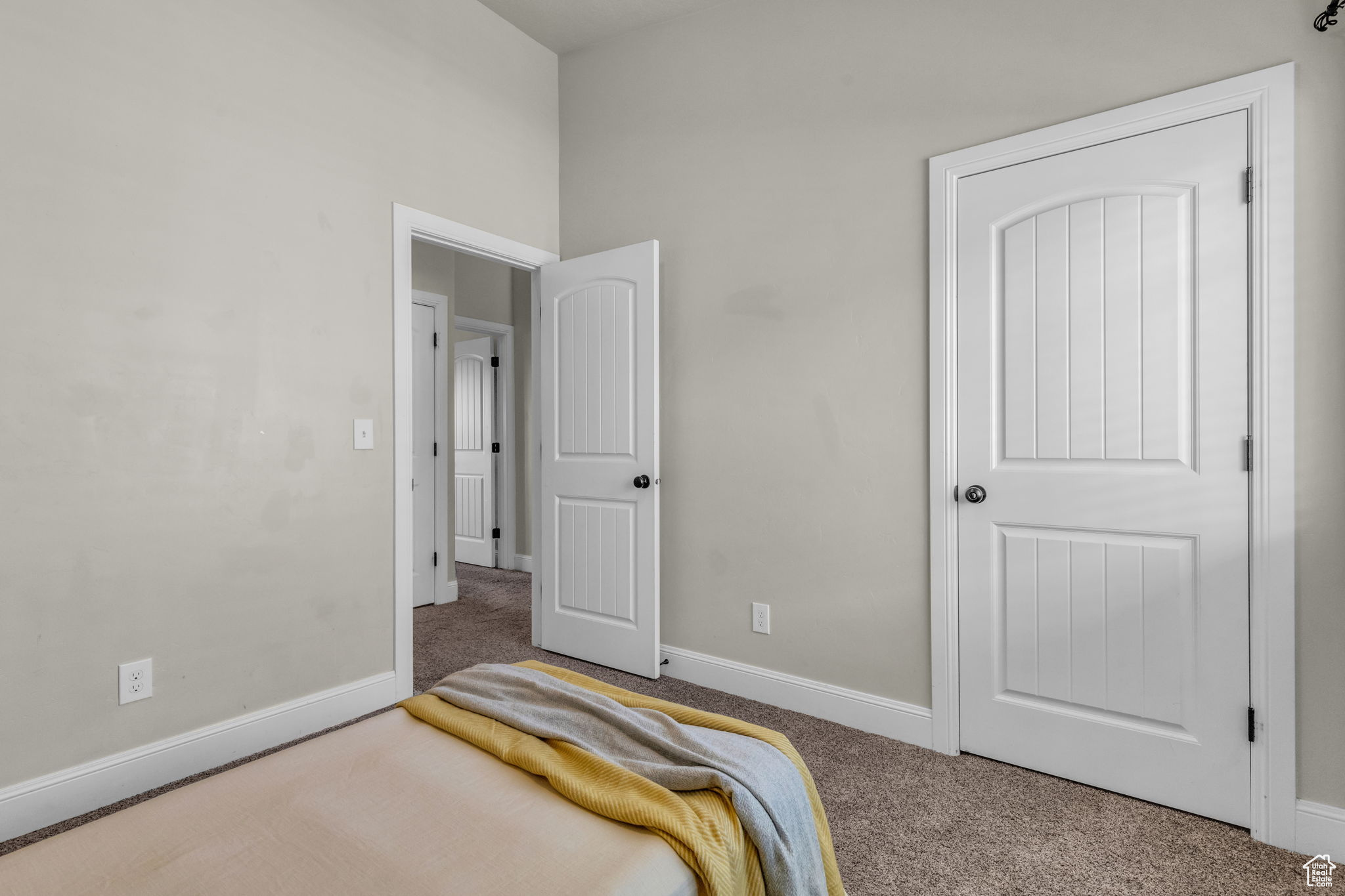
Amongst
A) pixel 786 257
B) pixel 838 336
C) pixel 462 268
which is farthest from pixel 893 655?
pixel 462 268

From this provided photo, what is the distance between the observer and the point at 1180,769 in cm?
201

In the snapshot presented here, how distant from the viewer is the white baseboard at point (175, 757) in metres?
1.91

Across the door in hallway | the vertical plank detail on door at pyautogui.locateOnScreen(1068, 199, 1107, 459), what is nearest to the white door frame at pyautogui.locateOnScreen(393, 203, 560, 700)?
the door in hallway

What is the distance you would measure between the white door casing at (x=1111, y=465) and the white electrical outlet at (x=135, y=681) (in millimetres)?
2664

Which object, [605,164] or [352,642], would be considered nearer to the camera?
A: [352,642]

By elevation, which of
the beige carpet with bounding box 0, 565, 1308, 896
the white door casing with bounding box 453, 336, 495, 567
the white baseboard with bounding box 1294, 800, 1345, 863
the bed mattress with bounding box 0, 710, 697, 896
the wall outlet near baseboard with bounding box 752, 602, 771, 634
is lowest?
the beige carpet with bounding box 0, 565, 1308, 896

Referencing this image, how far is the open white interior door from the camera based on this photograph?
309 centimetres

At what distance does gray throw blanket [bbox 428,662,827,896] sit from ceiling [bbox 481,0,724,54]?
292 cm

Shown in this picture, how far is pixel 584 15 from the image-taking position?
3201 millimetres

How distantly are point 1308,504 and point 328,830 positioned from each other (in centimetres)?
244

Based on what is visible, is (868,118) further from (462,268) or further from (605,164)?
(462,268)

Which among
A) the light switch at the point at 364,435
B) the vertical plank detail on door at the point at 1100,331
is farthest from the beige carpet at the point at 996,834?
the light switch at the point at 364,435

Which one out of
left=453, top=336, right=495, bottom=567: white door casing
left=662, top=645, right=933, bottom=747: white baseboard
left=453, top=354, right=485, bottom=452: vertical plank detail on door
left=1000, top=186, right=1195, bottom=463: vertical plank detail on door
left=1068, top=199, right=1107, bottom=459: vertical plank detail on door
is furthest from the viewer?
left=453, top=354, right=485, bottom=452: vertical plank detail on door
